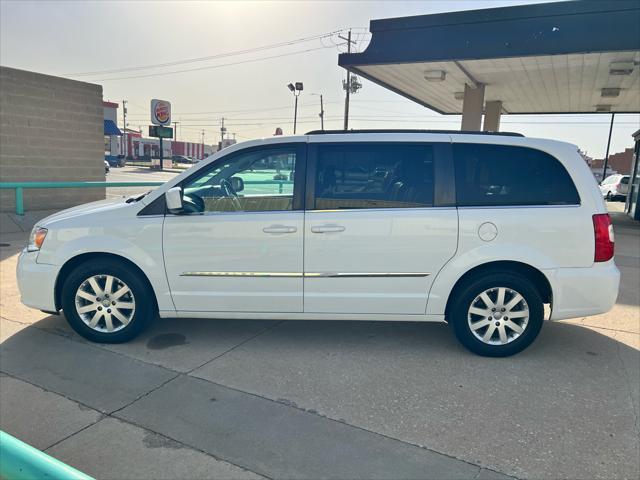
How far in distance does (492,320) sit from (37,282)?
397 cm

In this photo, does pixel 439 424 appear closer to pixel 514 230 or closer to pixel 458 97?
pixel 514 230

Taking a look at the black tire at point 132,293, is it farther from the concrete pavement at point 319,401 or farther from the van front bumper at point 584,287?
the van front bumper at point 584,287

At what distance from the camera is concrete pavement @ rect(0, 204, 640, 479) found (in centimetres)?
271

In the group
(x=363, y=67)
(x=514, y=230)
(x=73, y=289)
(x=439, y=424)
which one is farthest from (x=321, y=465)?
(x=363, y=67)

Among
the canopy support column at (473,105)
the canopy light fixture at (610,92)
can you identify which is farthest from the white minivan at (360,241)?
the canopy light fixture at (610,92)

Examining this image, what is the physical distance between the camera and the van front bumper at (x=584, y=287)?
3984 mm

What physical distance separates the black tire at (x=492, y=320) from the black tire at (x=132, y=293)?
267 centimetres

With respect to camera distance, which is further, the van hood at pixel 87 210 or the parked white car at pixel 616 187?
the parked white car at pixel 616 187

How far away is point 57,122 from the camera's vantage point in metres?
11.8

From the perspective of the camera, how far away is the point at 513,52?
959 cm

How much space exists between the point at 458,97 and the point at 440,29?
5638 mm

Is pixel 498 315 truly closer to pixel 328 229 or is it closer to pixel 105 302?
pixel 328 229

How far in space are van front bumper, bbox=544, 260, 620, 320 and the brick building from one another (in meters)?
11.4

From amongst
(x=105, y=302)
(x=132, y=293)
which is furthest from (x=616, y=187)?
(x=105, y=302)
